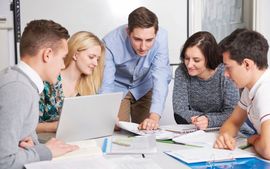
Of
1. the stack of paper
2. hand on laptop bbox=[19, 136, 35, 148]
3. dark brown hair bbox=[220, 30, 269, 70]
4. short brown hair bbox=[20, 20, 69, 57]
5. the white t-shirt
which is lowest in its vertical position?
the stack of paper

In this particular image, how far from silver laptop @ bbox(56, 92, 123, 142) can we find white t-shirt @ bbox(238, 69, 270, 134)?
530 millimetres

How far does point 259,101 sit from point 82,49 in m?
0.94

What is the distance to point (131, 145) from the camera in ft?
4.43

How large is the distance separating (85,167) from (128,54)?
1217mm

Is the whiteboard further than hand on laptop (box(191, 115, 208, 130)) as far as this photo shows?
Yes

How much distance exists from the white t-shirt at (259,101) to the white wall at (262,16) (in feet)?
6.85

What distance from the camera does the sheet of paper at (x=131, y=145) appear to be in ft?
4.20

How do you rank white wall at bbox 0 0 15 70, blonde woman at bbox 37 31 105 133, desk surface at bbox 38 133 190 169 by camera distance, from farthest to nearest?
1. white wall at bbox 0 0 15 70
2. blonde woman at bbox 37 31 105 133
3. desk surface at bbox 38 133 190 169

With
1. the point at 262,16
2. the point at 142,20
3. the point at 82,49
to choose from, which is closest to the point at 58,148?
the point at 82,49

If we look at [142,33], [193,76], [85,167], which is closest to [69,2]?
[142,33]

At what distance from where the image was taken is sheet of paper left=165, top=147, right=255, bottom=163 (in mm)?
1195

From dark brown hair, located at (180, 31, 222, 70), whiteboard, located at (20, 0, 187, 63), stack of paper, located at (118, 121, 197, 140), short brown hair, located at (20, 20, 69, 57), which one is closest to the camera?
short brown hair, located at (20, 20, 69, 57)

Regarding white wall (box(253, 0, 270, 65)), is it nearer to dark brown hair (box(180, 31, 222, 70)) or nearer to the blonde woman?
dark brown hair (box(180, 31, 222, 70))

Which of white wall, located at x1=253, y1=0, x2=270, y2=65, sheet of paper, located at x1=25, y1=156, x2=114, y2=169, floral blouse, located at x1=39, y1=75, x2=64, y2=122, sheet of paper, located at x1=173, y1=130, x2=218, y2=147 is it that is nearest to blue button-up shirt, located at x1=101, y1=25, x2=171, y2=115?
floral blouse, located at x1=39, y1=75, x2=64, y2=122
